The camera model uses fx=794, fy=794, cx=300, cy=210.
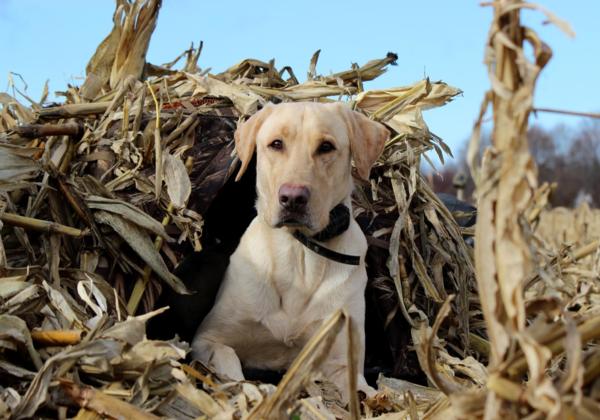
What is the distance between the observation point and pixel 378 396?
3.00 meters

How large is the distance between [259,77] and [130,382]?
127 inches

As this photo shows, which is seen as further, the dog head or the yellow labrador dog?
the yellow labrador dog

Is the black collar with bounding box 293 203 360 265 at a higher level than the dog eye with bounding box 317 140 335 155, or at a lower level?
lower

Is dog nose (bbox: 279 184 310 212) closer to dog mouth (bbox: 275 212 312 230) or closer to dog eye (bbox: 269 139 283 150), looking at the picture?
dog mouth (bbox: 275 212 312 230)

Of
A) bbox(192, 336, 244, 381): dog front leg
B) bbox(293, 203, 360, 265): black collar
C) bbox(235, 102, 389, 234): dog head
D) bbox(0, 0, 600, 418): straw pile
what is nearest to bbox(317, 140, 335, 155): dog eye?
bbox(235, 102, 389, 234): dog head

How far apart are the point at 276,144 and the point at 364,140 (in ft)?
1.61

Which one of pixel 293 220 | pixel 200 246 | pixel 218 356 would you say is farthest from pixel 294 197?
pixel 218 356

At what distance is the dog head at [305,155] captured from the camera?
12.1 ft

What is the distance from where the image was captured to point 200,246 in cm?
394

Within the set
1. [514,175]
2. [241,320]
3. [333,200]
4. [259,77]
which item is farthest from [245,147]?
[514,175]

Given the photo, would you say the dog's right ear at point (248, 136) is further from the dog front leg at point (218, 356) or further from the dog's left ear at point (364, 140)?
the dog front leg at point (218, 356)

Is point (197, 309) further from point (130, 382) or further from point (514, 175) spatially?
point (514, 175)

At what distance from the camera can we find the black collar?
3992 mm

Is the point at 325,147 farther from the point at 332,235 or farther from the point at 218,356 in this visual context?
the point at 218,356
